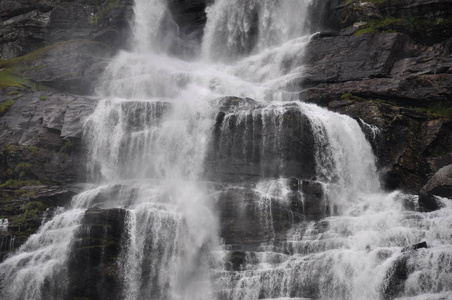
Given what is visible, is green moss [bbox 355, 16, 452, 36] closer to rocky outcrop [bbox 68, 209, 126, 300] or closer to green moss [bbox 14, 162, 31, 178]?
rocky outcrop [bbox 68, 209, 126, 300]

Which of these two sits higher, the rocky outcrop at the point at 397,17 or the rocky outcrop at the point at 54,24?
the rocky outcrop at the point at 54,24

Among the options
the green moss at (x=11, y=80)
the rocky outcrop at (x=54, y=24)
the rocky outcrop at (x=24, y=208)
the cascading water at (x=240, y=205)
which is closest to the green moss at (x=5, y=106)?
the green moss at (x=11, y=80)

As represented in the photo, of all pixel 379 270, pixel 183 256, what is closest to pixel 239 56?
pixel 183 256

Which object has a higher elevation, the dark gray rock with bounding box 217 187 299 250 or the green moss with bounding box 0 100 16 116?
the green moss with bounding box 0 100 16 116

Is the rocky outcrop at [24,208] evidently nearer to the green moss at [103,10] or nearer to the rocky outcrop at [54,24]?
the rocky outcrop at [54,24]

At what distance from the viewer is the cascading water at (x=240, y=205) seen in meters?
16.1

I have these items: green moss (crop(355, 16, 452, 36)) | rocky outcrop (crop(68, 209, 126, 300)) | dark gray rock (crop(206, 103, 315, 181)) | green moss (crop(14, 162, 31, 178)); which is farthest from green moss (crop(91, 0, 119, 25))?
rocky outcrop (crop(68, 209, 126, 300))

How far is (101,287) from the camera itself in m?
18.6

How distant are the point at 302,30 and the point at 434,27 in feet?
35.3

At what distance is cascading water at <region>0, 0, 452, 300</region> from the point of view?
52.9 feet

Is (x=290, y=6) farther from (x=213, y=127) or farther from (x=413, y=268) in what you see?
(x=413, y=268)

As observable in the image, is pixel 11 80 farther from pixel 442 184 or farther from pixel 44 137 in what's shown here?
pixel 442 184

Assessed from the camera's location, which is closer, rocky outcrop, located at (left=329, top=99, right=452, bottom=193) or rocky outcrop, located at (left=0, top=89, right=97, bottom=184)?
rocky outcrop, located at (left=329, top=99, right=452, bottom=193)

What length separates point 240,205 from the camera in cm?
2077
